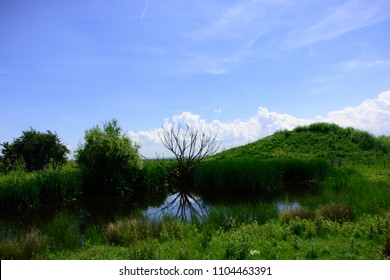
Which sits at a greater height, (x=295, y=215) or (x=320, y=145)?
(x=320, y=145)

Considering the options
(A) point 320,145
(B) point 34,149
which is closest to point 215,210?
(B) point 34,149

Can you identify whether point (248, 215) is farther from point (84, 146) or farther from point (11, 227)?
Answer: point (84, 146)

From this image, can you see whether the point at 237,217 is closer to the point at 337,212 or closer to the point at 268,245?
the point at 337,212

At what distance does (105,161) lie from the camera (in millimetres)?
19906

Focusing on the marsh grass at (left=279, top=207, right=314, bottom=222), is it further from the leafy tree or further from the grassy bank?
the leafy tree

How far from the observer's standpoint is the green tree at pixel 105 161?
19.8 m

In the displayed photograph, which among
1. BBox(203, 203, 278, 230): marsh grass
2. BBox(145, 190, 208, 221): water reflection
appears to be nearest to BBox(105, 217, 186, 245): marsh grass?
BBox(203, 203, 278, 230): marsh grass

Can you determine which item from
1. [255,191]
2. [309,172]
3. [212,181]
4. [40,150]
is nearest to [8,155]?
[40,150]

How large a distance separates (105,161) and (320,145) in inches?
989

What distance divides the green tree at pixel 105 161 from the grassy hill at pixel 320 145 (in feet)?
60.8

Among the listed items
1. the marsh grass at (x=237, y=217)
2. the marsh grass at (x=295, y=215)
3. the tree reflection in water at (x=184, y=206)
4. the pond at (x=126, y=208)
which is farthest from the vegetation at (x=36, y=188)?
the marsh grass at (x=295, y=215)

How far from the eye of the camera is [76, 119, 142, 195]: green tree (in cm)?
1980

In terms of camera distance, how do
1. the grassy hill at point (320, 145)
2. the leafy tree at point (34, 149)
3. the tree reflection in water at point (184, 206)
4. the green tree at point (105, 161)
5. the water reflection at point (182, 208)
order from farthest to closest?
the grassy hill at point (320, 145) < the leafy tree at point (34, 149) < the green tree at point (105, 161) < the tree reflection in water at point (184, 206) < the water reflection at point (182, 208)

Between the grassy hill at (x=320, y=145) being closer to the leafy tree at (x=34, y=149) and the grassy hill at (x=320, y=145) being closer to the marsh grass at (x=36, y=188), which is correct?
the leafy tree at (x=34, y=149)
